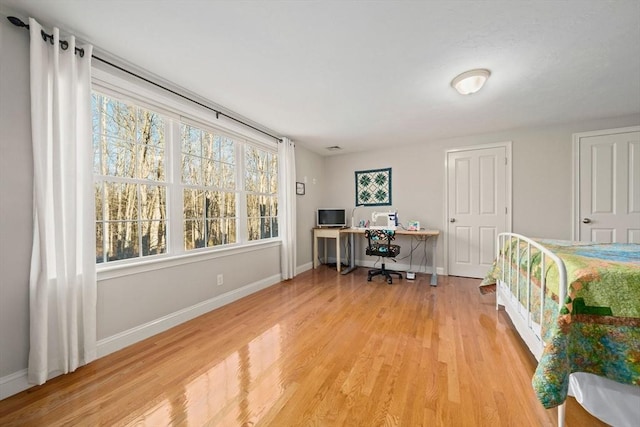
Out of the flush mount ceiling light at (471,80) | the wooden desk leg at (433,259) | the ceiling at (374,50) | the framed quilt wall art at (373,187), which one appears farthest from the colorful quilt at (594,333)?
the framed quilt wall art at (373,187)

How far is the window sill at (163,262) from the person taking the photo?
1895mm

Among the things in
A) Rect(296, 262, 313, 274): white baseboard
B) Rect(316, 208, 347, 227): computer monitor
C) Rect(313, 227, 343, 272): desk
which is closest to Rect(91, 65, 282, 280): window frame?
Rect(296, 262, 313, 274): white baseboard

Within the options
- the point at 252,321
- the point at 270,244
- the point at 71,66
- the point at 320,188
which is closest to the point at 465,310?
the point at 252,321

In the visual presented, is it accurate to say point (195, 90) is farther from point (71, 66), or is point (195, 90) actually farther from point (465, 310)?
point (465, 310)

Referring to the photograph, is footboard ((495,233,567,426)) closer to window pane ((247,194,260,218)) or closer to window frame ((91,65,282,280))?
window frame ((91,65,282,280))

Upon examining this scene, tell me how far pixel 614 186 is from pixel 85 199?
571 cm

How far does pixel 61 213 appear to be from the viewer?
1616mm

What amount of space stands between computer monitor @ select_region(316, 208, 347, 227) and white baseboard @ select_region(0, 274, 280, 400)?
78.1 inches

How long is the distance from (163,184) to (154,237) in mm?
516

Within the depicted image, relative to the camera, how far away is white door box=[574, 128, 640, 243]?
10.1ft

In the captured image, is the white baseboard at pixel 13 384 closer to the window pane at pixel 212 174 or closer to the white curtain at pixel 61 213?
the white curtain at pixel 61 213

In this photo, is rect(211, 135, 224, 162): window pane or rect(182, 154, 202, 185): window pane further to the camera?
rect(211, 135, 224, 162): window pane

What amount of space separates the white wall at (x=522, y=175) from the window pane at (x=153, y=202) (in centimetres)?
352

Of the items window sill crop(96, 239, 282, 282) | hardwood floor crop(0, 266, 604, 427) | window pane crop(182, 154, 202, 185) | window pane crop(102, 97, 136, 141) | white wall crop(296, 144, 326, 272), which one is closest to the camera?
hardwood floor crop(0, 266, 604, 427)
